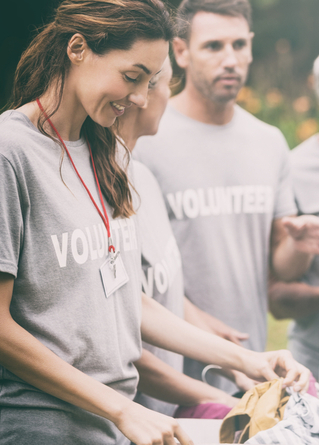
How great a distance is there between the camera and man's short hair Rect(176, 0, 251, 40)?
1.39m

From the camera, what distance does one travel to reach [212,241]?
147cm

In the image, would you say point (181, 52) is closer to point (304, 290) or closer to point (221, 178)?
point (221, 178)

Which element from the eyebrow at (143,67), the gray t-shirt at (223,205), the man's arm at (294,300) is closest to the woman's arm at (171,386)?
the gray t-shirt at (223,205)

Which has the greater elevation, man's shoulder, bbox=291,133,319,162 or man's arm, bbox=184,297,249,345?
man's shoulder, bbox=291,133,319,162

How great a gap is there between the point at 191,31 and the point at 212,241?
2.31 ft

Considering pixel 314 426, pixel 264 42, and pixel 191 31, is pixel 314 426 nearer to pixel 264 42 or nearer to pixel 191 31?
pixel 191 31

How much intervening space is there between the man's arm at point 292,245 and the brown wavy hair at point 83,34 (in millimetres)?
808

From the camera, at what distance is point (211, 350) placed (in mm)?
1171

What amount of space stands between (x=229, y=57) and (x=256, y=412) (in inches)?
43.9

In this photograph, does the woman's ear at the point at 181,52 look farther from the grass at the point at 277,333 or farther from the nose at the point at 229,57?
the grass at the point at 277,333

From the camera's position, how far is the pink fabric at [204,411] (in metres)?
1.21

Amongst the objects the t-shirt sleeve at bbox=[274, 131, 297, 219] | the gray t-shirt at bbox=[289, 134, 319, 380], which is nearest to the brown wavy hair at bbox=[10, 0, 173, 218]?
the t-shirt sleeve at bbox=[274, 131, 297, 219]

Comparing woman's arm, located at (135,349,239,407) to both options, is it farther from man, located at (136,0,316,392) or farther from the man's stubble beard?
the man's stubble beard

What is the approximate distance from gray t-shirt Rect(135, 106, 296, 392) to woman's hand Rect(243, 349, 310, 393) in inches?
10.5
